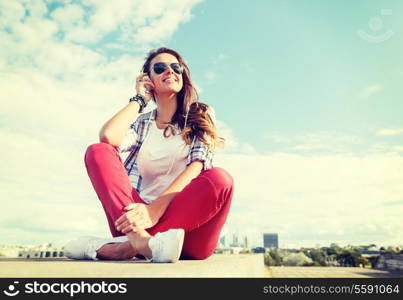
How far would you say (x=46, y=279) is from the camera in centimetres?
142

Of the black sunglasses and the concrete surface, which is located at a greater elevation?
the black sunglasses

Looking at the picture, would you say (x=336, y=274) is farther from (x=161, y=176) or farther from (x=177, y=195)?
(x=177, y=195)

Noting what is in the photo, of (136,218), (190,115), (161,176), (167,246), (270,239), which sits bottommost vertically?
(167,246)

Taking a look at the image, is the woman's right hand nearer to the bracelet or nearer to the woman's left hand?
the bracelet

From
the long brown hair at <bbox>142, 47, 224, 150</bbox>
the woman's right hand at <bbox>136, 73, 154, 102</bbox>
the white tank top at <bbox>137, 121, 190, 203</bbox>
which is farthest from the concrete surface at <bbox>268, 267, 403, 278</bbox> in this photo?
the woman's right hand at <bbox>136, 73, 154, 102</bbox>

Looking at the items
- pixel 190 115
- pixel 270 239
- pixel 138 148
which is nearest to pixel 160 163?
pixel 138 148

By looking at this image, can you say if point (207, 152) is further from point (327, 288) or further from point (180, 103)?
point (327, 288)

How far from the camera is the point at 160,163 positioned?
9.95 ft

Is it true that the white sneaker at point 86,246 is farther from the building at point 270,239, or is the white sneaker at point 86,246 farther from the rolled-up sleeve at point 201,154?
the building at point 270,239

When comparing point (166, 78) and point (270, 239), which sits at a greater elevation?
point (270, 239)

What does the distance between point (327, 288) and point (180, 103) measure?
2033 millimetres

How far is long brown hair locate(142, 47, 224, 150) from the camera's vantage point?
119 inches

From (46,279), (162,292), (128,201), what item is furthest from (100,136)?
(162,292)

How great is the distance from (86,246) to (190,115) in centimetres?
139
